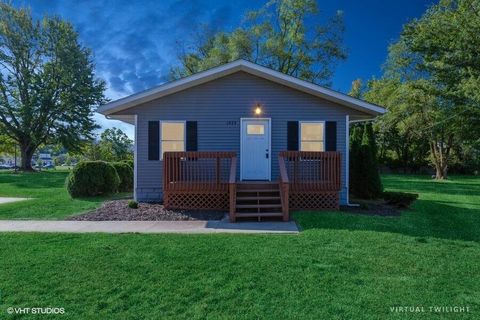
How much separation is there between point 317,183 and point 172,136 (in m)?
4.56

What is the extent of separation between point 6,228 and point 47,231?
3.35 feet

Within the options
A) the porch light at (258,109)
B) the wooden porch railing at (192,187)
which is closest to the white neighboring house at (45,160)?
the wooden porch railing at (192,187)

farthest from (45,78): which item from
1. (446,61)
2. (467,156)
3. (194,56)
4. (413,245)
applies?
(467,156)

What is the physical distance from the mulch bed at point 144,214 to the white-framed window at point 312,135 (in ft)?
11.1

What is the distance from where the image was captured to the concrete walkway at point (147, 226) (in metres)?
6.32

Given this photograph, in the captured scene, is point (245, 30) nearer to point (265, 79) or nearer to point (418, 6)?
point (418, 6)

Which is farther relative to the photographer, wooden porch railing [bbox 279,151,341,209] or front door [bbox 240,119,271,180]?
front door [bbox 240,119,271,180]

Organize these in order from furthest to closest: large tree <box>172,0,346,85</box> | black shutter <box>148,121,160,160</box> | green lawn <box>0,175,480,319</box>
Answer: large tree <box>172,0,346,85</box>, black shutter <box>148,121,160,160</box>, green lawn <box>0,175,480,319</box>

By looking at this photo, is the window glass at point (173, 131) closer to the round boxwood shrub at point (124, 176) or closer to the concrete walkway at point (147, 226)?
the concrete walkway at point (147, 226)

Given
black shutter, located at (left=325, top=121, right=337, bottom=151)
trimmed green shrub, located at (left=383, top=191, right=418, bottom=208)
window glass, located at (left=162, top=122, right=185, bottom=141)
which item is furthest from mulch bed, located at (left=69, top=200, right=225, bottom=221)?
trimmed green shrub, located at (left=383, top=191, right=418, bottom=208)

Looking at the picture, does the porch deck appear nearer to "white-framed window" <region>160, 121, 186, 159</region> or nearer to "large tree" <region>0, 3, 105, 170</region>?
"white-framed window" <region>160, 121, 186, 159</region>

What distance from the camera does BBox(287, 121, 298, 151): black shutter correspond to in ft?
32.4

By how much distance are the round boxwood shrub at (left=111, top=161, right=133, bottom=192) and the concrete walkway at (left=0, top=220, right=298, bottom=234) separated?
21.6ft

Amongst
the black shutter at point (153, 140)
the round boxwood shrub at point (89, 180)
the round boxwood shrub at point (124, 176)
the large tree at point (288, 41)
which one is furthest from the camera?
the large tree at point (288, 41)
